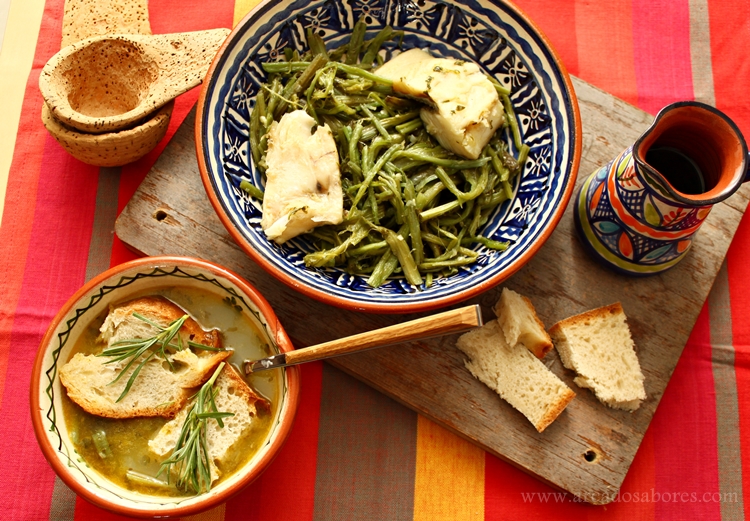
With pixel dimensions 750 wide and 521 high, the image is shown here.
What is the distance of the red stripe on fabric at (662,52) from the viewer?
165 inches

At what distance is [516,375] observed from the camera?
3424 millimetres

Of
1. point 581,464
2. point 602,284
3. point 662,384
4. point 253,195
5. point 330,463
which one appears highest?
point 253,195

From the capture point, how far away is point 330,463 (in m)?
3.62

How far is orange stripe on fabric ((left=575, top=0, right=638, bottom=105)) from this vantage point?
4.21 metres

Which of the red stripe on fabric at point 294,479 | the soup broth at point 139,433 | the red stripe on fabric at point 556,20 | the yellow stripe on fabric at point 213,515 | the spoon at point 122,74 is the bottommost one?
the yellow stripe on fabric at point 213,515

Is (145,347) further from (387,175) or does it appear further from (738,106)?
(738,106)

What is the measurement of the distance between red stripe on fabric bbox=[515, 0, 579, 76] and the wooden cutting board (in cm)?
93

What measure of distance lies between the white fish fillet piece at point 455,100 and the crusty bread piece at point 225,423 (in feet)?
5.04

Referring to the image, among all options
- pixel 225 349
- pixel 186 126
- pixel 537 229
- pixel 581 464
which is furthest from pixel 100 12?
pixel 581 464

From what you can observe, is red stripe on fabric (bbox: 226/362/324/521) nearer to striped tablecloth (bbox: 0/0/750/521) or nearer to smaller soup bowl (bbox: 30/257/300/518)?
striped tablecloth (bbox: 0/0/750/521)

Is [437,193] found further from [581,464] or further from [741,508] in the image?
[741,508]

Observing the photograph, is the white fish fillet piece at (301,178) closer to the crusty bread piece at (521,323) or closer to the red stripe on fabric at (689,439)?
the crusty bread piece at (521,323)

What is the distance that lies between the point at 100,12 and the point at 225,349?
2.03 metres

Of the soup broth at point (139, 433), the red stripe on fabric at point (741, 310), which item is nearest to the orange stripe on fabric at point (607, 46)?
the red stripe on fabric at point (741, 310)
